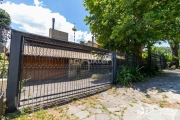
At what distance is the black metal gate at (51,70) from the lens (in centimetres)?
278

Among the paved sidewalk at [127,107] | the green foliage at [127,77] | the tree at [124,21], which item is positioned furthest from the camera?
the tree at [124,21]

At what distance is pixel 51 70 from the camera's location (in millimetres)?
4438

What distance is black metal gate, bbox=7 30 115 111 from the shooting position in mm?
2779

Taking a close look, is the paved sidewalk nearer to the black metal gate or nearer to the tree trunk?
the black metal gate

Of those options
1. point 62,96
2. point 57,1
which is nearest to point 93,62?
point 62,96

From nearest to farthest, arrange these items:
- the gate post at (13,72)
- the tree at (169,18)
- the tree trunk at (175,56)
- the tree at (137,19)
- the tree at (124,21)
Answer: the gate post at (13,72)
the tree at (137,19)
the tree at (124,21)
the tree at (169,18)
the tree trunk at (175,56)

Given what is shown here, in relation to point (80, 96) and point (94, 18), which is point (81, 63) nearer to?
point (80, 96)

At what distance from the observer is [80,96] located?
4.12 m

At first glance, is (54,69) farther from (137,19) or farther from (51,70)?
(137,19)

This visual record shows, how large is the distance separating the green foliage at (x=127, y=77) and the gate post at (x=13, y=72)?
14.2ft

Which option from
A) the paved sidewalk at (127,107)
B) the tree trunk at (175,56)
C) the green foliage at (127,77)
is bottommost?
the paved sidewalk at (127,107)

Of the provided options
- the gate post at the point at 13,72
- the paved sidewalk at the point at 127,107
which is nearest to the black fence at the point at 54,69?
the gate post at the point at 13,72

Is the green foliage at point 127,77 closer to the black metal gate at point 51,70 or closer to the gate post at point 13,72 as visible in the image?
the black metal gate at point 51,70

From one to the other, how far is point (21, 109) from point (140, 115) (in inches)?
111
